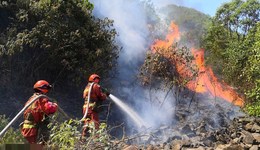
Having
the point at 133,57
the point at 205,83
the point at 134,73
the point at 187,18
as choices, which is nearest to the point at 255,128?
the point at 134,73

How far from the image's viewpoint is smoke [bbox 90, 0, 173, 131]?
1526cm

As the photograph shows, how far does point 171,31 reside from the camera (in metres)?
24.0

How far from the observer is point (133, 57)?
781 inches

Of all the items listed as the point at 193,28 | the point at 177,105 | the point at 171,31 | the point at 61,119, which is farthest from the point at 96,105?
the point at 193,28

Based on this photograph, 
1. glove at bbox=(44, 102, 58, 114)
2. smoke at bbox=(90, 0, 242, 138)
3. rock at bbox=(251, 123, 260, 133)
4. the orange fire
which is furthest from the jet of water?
glove at bbox=(44, 102, 58, 114)

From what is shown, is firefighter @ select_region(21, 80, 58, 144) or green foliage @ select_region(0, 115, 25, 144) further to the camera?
firefighter @ select_region(21, 80, 58, 144)

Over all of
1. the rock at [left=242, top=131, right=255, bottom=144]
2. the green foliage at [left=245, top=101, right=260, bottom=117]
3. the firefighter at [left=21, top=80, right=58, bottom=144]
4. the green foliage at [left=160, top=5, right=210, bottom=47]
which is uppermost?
the green foliage at [left=160, top=5, right=210, bottom=47]

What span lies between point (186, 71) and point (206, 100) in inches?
235

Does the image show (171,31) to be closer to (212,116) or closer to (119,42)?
(119,42)

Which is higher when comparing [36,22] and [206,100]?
[36,22]

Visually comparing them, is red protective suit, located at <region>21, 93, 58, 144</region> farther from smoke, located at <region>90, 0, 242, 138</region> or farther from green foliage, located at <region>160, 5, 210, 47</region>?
green foliage, located at <region>160, 5, 210, 47</region>

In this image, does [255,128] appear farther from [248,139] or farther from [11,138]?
[11,138]

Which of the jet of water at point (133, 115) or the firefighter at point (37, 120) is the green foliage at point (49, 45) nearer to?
the jet of water at point (133, 115)

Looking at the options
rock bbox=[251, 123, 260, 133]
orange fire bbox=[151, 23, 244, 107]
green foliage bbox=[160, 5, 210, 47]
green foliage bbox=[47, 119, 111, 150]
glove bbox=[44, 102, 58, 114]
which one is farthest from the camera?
green foliage bbox=[160, 5, 210, 47]
